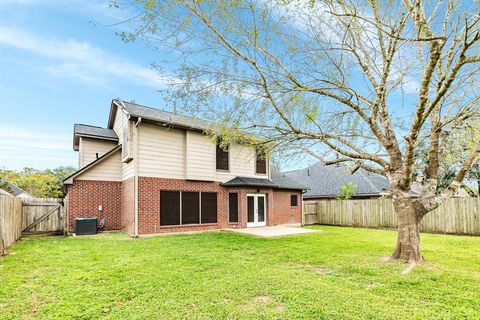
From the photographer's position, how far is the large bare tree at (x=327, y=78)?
5.24 meters

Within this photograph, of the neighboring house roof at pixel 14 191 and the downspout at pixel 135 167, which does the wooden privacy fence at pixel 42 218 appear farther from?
the neighboring house roof at pixel 14 191

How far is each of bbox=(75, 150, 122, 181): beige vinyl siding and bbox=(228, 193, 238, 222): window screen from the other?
535cm

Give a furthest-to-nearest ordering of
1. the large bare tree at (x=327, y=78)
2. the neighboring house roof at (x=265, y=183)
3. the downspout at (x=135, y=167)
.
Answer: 1. the neighboring house roof at (x=265, y=183)
2. the downspout at (x=135, y=167)
3. the large bare tree at (x=327, y=78)

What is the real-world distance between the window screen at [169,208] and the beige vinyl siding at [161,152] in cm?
78

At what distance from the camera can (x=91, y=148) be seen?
14.3m

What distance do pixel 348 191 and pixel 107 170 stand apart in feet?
47.5

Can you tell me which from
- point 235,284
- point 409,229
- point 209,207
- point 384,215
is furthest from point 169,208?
point 384,215

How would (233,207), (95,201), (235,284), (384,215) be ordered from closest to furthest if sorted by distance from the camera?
(235,284) → (95,201) → (233,207) → (384,215)

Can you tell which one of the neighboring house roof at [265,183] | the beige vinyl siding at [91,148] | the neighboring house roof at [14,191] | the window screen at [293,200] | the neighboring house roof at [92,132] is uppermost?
the neighboring house roof at [92,132]

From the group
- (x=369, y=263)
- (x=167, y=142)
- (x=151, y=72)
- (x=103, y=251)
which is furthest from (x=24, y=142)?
(x=369, y=263)

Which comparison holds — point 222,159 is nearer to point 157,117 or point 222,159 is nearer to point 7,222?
point 157,117

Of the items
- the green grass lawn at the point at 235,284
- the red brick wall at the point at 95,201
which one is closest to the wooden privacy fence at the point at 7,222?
the green grass lawn at the point at 235,284

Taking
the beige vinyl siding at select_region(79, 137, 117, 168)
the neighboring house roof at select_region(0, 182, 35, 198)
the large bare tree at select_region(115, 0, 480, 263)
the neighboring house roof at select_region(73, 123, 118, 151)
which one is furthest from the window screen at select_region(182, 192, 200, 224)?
the neighboring house roof at select_region(0, 182, 35, 198)

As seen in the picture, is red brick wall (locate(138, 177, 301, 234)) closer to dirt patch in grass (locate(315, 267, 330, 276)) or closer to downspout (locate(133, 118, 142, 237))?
downspout (locate(133, 118, 142, 237))
